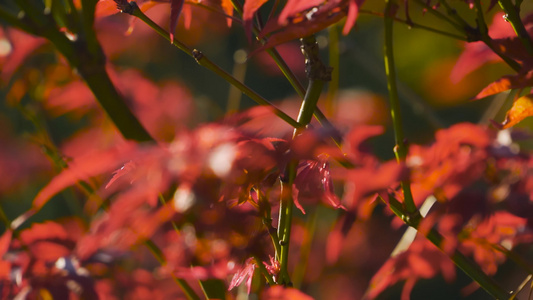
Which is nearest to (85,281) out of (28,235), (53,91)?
(28,235)

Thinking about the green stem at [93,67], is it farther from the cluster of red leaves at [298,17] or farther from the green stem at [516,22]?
the green stem at [516,22]

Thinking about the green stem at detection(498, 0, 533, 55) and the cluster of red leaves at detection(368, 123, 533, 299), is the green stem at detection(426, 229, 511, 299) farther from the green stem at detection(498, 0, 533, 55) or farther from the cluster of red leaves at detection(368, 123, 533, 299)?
the green stem at detection(498, 0, 533, 55)

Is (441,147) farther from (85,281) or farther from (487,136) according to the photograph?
(85,281)

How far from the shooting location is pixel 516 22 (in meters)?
0.61

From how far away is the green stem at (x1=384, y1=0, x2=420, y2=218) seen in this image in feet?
1.96

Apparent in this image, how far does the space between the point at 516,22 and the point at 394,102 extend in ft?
0.52

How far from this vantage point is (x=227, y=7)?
655mm

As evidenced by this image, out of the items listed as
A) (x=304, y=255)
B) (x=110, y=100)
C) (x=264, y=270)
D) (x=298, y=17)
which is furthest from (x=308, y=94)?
(x=304, y=255)

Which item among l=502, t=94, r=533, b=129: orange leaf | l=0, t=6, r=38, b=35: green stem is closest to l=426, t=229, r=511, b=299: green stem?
l=502, t=94, r=533, b=129: orange leaf

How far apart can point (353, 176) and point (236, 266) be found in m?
0.17

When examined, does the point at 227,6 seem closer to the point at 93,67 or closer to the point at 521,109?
the point at 93,67

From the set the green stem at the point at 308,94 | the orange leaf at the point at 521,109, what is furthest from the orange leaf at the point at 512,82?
the green stem at the point at 308,94

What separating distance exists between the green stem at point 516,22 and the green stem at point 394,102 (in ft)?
0.43

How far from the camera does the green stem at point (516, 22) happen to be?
605mm
